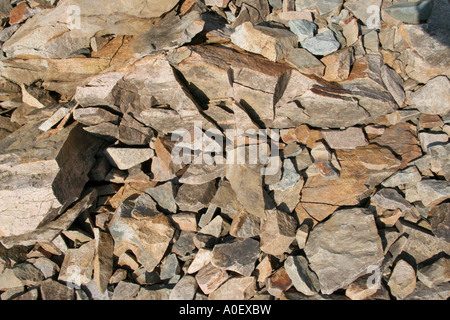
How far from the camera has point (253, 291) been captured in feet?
10.4

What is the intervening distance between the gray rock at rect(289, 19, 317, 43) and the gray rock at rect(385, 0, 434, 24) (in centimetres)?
96

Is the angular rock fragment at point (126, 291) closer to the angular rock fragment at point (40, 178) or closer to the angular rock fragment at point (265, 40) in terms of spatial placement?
the angular rock fragment at point (40, 178)

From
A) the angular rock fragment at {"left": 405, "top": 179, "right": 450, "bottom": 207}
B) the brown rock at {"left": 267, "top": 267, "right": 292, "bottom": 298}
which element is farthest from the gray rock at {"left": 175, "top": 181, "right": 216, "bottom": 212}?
the angular rock fragment at {"left": 405, "top": 179, "right": 450, "bottom": 207}

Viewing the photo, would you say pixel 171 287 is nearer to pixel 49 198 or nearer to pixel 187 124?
pixel 49 198

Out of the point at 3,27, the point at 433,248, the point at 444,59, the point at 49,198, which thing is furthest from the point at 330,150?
the point at 3,27

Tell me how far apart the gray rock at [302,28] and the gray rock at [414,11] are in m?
0.96

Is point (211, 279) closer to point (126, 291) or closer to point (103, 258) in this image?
point (126, 291)

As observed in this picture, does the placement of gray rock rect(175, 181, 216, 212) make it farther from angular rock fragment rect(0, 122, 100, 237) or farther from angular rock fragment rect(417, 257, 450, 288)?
angular rock fragment rect(417, 257, 450, 288)

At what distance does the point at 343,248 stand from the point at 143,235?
212cm

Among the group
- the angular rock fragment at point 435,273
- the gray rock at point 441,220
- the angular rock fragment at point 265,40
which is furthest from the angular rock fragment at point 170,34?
the angular rock fragment at point 435,273

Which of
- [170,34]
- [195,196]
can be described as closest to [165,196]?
[195,196]

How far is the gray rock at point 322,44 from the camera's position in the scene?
3.75 m

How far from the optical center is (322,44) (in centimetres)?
377

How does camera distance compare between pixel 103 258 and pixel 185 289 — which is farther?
pixel 103 258
